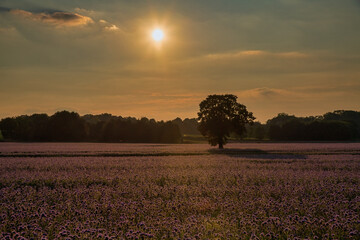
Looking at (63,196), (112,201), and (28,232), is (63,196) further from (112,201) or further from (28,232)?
(28,232)

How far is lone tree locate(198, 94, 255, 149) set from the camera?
1933 inches

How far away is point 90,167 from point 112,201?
1111cm

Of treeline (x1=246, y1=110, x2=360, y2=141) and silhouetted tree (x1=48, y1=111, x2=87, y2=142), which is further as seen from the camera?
treeline (x1=246, y1=110, x2=360, y2=141)

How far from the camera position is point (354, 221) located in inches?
275

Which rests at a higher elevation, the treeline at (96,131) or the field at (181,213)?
the treeline at (96,131)

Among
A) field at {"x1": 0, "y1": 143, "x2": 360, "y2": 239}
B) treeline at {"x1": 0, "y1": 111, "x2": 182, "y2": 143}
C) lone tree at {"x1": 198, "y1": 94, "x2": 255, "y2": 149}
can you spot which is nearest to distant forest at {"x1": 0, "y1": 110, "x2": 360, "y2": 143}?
treeline at {"x1": 0, "y1": 111, "x2": 182, "y2": 143}

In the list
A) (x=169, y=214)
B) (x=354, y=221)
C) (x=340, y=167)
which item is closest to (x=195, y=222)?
(x=169, y=214)

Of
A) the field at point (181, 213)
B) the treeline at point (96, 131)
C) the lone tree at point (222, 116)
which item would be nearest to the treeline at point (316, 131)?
the treeline at point (96, 131)

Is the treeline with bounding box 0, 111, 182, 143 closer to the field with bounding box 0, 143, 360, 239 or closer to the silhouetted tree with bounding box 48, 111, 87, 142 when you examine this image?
the silhouetted tree with bounding box 48, 111, 87, 142

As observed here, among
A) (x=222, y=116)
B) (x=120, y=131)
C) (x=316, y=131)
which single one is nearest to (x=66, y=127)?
(x=120, y=131)

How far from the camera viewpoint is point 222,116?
4947cm

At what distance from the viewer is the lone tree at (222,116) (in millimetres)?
49094

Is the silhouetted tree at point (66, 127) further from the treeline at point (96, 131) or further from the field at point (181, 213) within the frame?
the field at point (181, 213)

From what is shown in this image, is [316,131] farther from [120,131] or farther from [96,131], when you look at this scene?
[96,131]
